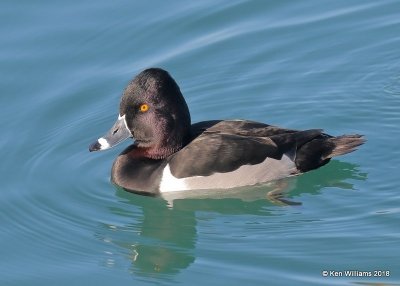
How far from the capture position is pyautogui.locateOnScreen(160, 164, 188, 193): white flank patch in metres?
11.5

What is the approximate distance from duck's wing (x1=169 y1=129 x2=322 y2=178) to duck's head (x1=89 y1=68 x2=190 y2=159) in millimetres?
269

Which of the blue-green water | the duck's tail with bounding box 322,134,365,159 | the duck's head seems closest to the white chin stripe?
the duck's head

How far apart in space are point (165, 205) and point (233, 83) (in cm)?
257

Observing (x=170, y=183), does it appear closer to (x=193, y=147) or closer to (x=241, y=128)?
(x=193, y=147)

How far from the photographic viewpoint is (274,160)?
11.6 metres

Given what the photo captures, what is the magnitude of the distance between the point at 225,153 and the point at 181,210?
2.50 ft

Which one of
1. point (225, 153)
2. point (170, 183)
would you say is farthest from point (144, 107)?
point (225, 153)

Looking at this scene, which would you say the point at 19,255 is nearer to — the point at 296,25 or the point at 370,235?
the point at 370,235

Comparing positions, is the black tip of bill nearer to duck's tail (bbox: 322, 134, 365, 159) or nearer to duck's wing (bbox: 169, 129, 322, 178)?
duck's wing (bbox: 169, 129, 322, 178)

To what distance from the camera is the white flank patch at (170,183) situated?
1148 cm

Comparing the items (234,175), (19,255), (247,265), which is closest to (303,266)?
(247,265)

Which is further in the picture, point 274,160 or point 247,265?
point 274,160

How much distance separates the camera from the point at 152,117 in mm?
11750

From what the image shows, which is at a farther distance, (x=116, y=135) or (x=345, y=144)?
(x=116, y=135)
